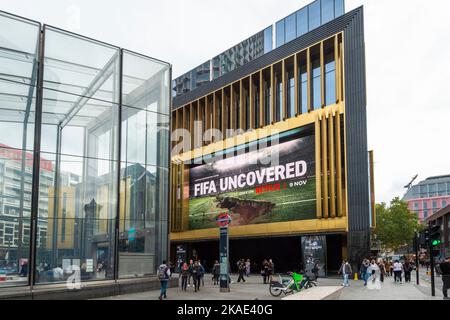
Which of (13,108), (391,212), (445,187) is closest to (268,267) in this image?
(13,108)

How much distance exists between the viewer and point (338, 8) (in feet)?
120

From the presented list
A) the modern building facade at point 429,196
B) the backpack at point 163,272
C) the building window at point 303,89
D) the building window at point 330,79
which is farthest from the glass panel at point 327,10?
the modern building facade at point 429,196

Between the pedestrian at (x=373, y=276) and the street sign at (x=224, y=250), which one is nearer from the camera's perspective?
the street sign at (x=224, y=250)

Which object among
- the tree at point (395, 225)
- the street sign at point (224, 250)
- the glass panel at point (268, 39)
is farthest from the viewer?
the tree at point (395, 225)

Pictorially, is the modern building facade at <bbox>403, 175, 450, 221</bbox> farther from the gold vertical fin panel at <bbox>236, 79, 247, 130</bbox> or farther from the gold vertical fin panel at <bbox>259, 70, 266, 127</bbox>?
the gold vertical fin panel at <bbox>259, 70, 266, 127</bbox>

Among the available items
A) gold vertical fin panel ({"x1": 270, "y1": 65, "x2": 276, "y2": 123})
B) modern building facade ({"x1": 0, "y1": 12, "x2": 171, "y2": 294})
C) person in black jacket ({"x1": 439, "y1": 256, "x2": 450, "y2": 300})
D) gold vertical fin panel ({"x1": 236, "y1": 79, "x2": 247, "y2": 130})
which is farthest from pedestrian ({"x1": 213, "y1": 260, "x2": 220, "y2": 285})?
gold vertical fin panel ({"x1": 236, "y1": 79, "x2": 247, "y2": 130})

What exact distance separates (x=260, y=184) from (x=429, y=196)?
124571mm

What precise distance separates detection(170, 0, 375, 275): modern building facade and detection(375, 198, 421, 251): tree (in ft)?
110

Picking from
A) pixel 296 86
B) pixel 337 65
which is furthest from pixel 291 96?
pixel 337 65

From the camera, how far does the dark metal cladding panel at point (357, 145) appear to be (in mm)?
32344

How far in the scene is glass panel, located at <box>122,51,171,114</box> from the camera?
22922 mm

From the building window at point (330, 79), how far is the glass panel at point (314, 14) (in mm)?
3351

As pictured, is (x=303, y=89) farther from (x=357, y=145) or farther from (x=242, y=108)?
(x=357, y=145)

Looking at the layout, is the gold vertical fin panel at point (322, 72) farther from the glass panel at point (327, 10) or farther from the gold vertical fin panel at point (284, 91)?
the gold vertical fin panel at point (284, 91)
